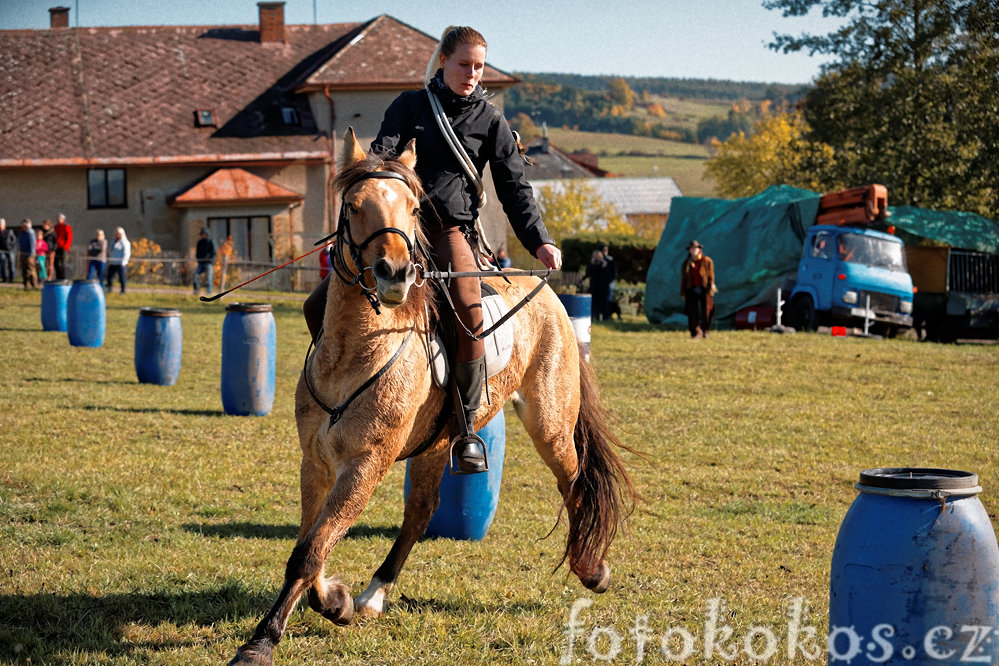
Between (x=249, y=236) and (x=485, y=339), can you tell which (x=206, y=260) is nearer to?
(x=249, y=236)

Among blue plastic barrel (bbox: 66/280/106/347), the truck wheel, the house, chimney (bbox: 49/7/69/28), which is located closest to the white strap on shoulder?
blue plastic barrel (bbox: 66/280/106/347)

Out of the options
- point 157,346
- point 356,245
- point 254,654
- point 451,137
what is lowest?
point 157,346

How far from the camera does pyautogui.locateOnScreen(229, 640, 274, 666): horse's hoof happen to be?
4.71 m

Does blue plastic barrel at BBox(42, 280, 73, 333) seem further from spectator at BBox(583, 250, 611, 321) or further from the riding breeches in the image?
the riding breeches

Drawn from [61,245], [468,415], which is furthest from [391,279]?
[61,245]

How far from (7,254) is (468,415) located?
31.7 m

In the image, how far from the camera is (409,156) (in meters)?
5.31

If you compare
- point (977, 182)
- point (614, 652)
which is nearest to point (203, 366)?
point (614, 652)

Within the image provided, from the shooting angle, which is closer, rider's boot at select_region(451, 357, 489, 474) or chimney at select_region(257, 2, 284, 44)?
rider's boot at select_region(451, 357, 489, 474)

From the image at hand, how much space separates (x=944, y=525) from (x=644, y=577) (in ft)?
9.45

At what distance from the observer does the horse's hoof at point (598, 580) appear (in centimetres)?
627

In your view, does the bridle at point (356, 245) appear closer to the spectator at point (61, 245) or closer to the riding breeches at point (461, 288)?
the riding breeches at point (461, 288)

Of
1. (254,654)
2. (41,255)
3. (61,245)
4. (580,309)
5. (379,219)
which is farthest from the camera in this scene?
(41,255)

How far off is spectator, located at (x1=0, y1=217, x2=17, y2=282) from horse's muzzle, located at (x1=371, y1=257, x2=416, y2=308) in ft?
106
